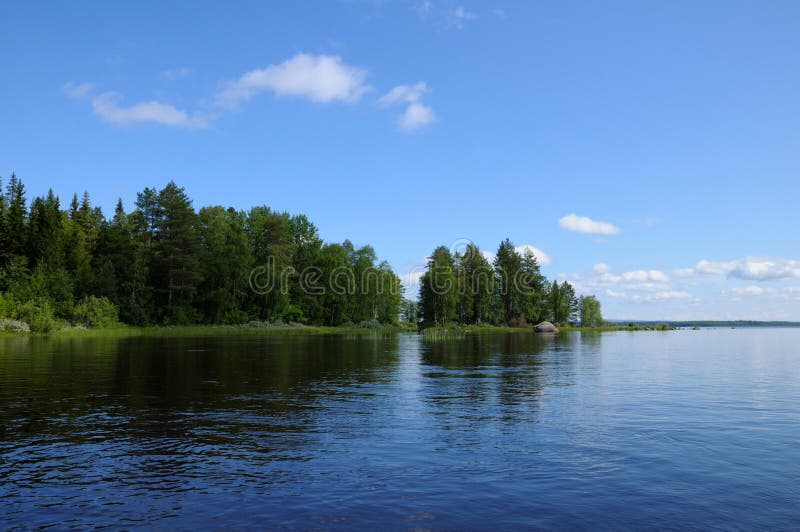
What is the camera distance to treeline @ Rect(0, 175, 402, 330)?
328ft

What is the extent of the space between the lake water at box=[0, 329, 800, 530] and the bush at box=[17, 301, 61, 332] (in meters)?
59.4

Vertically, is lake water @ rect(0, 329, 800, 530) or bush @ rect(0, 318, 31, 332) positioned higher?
bush @ rect(0, 318, 31, 332)

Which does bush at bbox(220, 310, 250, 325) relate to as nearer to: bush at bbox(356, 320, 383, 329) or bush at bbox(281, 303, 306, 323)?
bush at bbox(281, 303, 306, 323)

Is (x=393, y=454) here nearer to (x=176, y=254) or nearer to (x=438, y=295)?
(x=176, y=254)

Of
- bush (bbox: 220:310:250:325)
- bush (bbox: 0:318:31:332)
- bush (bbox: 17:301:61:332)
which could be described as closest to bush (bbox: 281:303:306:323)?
bush (bbox: 220:310:250:325)

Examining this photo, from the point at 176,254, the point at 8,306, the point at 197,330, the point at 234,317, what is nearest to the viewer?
the point at 8,306

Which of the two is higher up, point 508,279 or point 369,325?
point 508,279

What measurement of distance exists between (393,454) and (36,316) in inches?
3419

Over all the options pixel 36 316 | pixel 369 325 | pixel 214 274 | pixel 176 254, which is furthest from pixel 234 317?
pixel 36 316

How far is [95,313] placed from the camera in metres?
100

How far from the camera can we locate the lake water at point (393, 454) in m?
11.6

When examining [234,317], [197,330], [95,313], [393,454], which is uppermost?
[95,313]

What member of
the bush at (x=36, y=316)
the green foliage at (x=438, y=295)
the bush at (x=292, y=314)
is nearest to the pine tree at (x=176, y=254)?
the bush at (x=292, y=314)

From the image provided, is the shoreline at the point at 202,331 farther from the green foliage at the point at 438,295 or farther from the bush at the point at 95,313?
the green foliage at the point at 438,295
